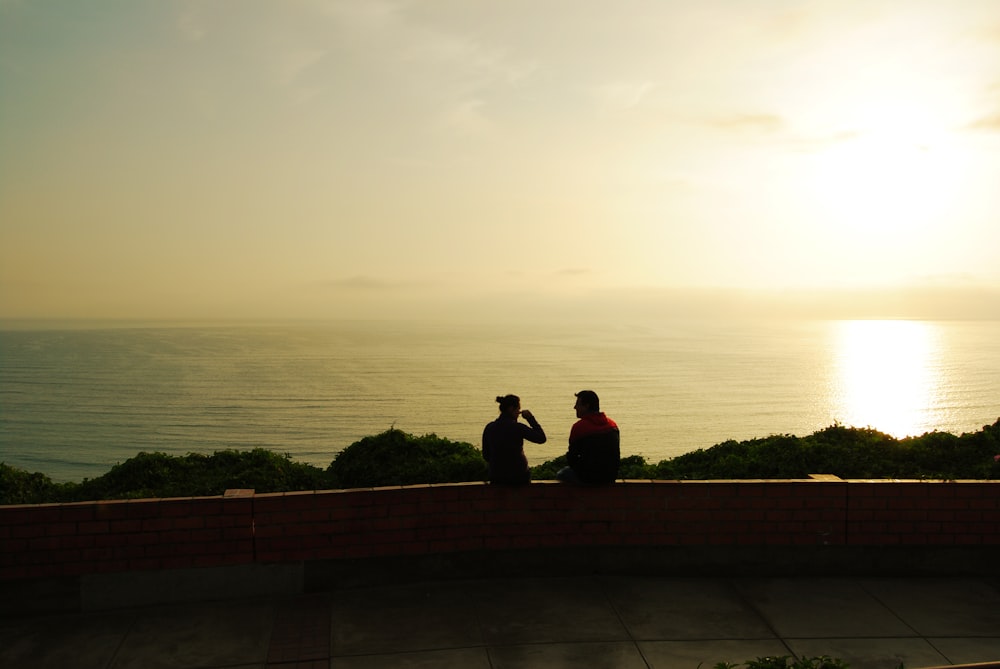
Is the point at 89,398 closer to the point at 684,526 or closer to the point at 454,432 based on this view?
the point at 454,432

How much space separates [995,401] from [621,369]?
163 ft

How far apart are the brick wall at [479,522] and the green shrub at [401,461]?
2685 millimetres

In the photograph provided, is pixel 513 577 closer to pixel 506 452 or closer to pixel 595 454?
pixel 506 452

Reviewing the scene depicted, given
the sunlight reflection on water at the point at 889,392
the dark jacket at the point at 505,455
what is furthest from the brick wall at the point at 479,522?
the sunlight reflection on water at the point at 889,392

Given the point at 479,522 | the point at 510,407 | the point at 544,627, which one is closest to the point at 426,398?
the point at 510,407

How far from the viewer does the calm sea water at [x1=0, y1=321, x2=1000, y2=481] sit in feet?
203

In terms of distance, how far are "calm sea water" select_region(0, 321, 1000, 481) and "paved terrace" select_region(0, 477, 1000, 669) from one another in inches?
1699

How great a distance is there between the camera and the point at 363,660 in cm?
545

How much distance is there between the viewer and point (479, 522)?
271 inches

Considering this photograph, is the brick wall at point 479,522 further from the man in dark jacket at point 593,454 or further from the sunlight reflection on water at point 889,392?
the sunlight reflection on water at point 889,392

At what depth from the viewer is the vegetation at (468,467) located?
8.88 m

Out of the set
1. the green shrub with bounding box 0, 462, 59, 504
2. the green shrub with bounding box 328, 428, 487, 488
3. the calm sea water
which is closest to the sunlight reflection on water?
the calm sea water

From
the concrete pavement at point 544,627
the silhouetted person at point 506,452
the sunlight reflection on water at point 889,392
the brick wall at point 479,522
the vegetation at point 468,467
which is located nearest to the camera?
the concrete pavement at point 544,627

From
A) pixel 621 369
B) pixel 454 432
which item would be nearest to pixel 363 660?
pixel 454 432
